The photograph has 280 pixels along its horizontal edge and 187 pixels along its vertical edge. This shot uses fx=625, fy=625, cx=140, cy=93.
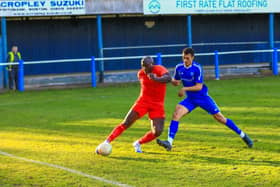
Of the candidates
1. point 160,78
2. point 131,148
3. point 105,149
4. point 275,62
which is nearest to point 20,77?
point 275,62

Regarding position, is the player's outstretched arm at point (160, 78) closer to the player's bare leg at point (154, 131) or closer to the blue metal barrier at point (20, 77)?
the player's bare leg at point (154, 131)

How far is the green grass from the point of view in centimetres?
844

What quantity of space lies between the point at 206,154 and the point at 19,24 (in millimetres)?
19282

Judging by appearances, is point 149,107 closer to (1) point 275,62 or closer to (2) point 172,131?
(2) point 172,131

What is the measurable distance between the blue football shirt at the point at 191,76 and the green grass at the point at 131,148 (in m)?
0.94

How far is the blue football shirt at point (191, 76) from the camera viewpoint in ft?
34.1

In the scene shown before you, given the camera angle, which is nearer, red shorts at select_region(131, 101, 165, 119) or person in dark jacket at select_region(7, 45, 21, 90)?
red shorts at select_region(131, 101, 165, 119)

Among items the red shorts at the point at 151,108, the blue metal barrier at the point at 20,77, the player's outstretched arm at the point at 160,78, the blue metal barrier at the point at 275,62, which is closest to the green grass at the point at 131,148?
the red shorts at the point at 151,108

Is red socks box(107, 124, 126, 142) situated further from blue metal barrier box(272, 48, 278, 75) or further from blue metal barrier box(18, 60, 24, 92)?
blue metal barrier box(272, 48, 278, 75)

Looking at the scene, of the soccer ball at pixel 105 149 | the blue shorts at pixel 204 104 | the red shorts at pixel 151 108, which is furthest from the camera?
the blue shorts at pixel 204 104

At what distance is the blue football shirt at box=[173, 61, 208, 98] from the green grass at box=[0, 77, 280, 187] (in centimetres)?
94

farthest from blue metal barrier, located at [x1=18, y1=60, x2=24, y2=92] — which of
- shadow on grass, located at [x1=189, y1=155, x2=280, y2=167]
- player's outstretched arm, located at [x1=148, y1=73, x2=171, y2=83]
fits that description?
shadow on grass, located at [x1=189, y1=155, x2=280, y2=167]

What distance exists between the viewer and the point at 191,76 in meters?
10.4

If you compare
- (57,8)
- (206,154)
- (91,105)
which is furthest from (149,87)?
(57,8)
